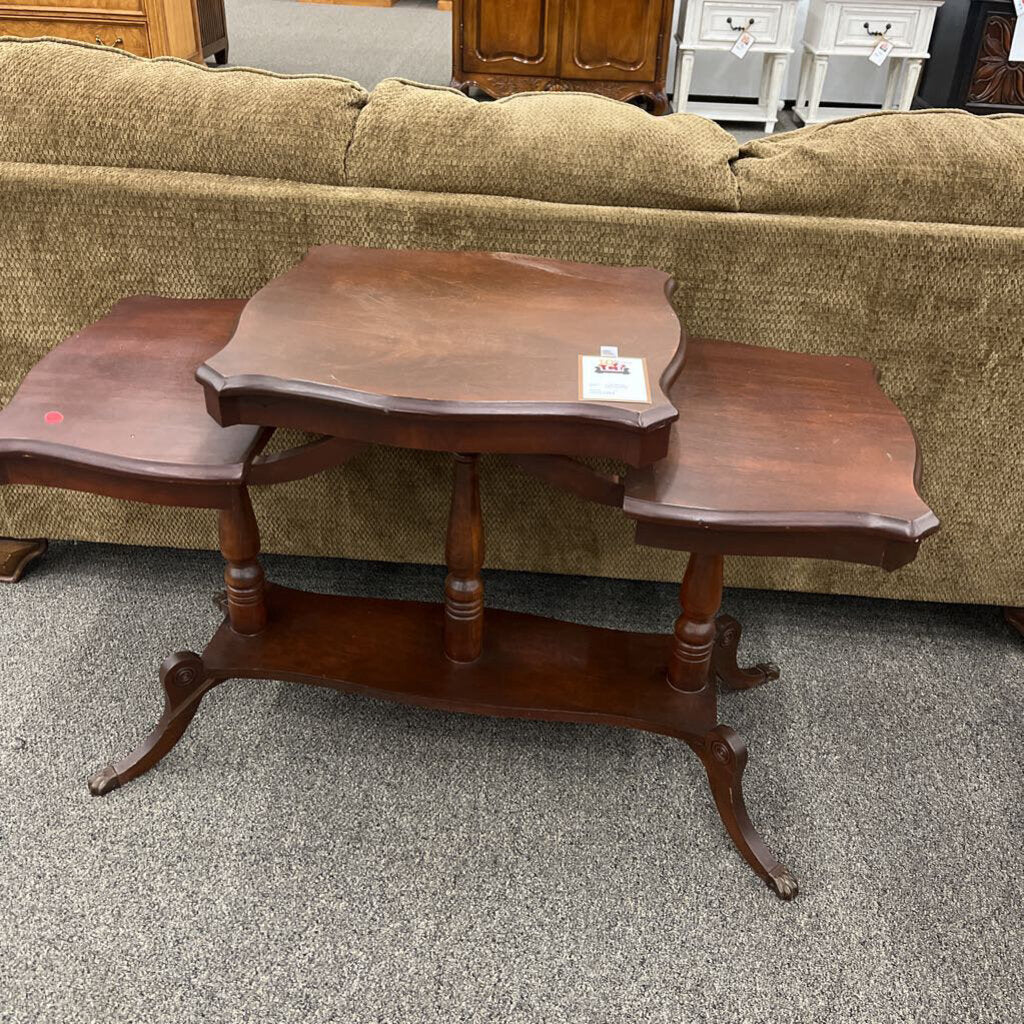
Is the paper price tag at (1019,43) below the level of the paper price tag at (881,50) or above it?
above

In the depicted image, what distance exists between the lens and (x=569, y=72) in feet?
13.3

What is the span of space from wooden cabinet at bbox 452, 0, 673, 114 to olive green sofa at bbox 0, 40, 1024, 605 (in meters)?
2.85

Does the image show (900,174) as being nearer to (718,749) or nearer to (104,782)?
(718,749)

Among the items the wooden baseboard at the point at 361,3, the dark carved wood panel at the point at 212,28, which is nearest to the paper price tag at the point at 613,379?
the dark carved wood panel at the point at 212,28

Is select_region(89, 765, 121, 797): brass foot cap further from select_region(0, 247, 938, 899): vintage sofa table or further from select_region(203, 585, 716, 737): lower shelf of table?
select_region(203, 585, 716, 737): lower shelf of table

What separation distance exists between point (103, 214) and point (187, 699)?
701mm

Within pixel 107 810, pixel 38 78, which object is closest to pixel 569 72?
pixel 38 78

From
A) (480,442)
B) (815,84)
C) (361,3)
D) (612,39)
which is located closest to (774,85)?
(815,84)

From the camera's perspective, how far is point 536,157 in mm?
1315

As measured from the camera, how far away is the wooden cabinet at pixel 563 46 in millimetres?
3910

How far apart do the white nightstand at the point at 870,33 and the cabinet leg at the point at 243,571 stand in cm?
339

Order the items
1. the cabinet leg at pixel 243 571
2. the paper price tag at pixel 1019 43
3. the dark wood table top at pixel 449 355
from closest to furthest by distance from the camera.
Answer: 1. the dark wood table top at pixel 449 355
2. the cabinet leg at pixel 243 571
3. the paper price tag at pixel 1019 43

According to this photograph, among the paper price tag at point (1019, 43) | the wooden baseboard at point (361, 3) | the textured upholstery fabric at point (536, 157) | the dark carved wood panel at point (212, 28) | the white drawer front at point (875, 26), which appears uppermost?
the paper price tag at point (1019, 43)

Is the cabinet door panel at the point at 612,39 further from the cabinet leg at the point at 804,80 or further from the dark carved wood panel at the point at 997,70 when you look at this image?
the dark carved wood panel at the point at 997,70
